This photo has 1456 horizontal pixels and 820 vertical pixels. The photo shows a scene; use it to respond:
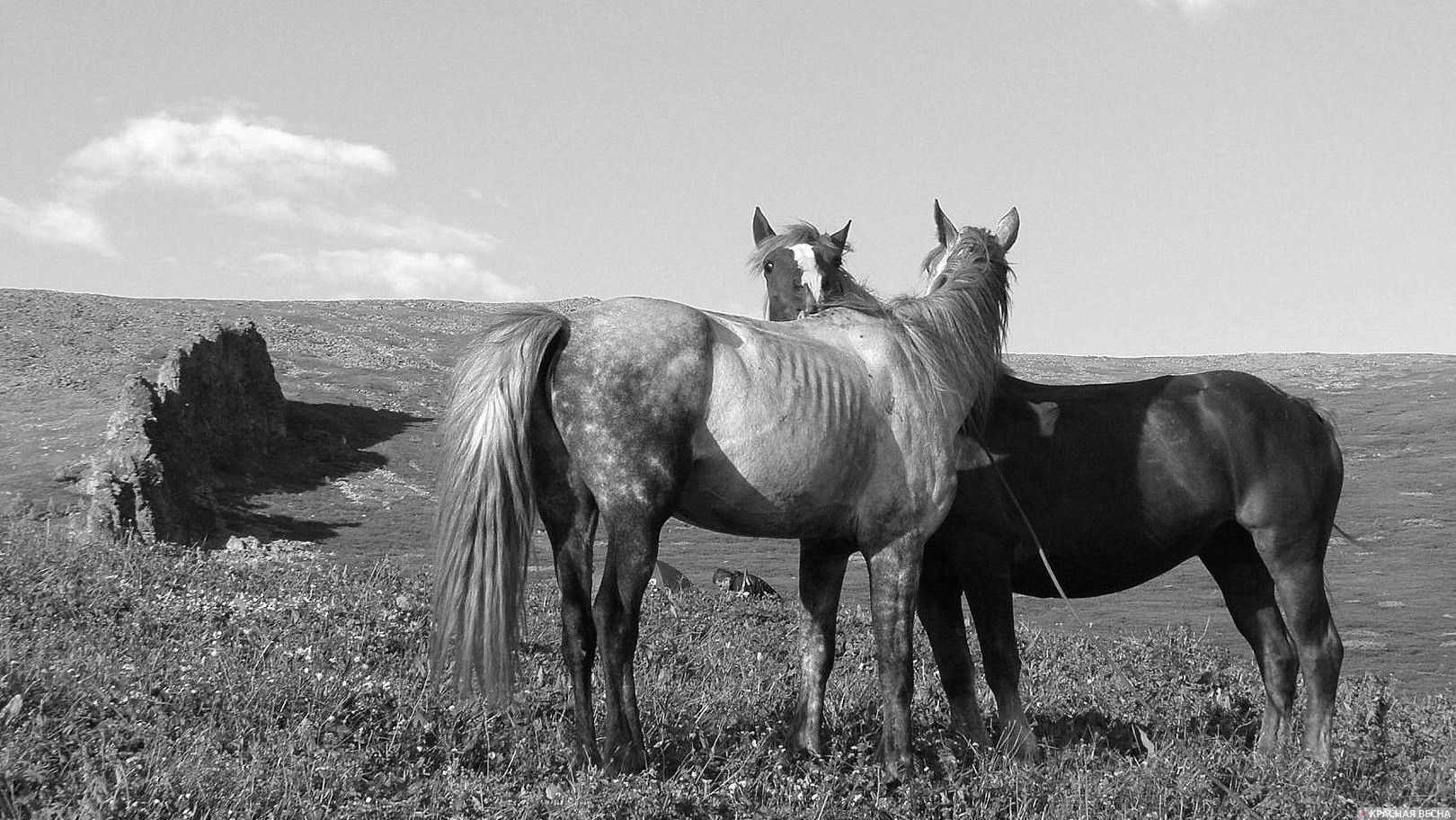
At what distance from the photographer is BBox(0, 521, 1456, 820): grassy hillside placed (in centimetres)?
474

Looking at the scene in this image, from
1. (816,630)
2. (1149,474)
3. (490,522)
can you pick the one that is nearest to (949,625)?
(816,630)

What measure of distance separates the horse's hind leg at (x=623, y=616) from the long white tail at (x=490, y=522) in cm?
41

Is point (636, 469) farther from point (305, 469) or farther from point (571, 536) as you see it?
point (305, 469)

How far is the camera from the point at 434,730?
5.56 m

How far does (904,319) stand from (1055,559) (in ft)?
7.36

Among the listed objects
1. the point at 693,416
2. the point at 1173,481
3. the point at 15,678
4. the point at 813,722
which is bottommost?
the point at 813,722

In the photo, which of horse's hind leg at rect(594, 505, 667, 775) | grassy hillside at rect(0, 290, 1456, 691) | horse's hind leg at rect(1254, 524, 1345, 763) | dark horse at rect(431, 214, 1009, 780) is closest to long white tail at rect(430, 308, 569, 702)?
dark horse at rect(431, 214, 1009, 780)

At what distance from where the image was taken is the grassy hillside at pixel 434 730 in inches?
187

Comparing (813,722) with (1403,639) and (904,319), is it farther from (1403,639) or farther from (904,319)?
(1403,639)

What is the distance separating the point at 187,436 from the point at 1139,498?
92.6 ft

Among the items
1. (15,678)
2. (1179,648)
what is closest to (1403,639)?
(1179,648)

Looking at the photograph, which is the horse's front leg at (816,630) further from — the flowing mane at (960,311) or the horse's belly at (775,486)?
the flowing mane at (960,311)

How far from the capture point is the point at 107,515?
50.2ft

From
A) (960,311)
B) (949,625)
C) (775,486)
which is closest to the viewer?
(775,486)
